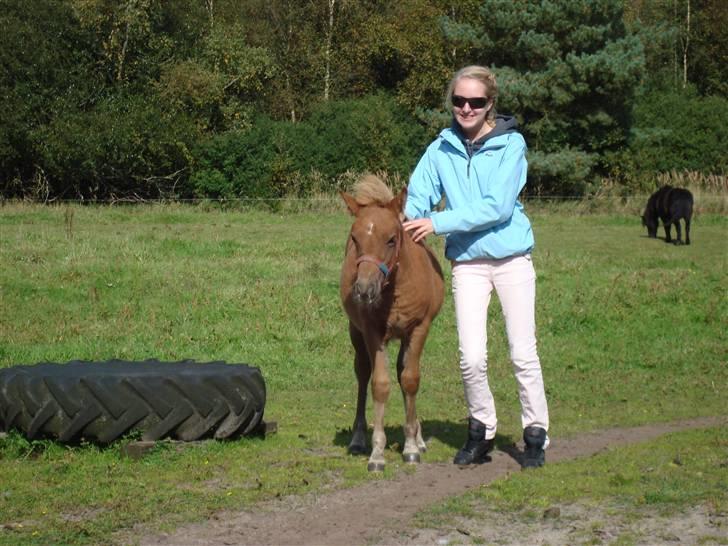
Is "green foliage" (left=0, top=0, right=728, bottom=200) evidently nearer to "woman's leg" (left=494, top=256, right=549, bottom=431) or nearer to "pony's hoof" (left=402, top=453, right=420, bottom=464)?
"pony's hoof" (left=402, top=453, right=420, bottom=464)

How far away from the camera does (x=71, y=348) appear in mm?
13656

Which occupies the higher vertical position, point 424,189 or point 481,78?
point 481,78

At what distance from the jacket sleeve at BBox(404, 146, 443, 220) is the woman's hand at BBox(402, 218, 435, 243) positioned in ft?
0.87

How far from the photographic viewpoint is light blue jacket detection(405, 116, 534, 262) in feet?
23.9

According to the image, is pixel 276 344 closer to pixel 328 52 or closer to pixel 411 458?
pixel 411 458

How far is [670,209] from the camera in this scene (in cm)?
2658

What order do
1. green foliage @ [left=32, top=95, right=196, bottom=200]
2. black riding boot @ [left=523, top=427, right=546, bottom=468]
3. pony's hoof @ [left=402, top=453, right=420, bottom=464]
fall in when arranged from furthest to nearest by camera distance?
green foliage @ [left=32, top=95, right=196, bottom=200] → pony's hoof @ [left=402, top=453, right=420, bottom=464] → black riding boot @ [left=523, top=427, right=546, bottom=468]

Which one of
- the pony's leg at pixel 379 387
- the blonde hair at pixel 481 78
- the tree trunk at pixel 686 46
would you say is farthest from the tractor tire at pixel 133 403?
the tree trunk at pixel 686 46

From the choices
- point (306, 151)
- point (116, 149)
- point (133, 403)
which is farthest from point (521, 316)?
point (306, 151)

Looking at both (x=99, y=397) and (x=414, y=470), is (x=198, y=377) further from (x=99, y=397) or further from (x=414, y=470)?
(x=414, y=470)

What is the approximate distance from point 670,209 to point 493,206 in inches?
801

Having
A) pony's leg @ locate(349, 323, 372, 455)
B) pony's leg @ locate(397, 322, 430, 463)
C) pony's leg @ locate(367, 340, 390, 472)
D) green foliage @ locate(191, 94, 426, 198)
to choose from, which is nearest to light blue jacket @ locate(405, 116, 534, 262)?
pony's leg @ locate(397, 322, 430, 463)

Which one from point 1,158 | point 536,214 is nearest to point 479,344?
point 536,214

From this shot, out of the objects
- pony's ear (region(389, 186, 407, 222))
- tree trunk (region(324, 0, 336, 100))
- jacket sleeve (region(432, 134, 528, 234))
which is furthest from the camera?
tree trunk (region(324, 0, 336, 100))
